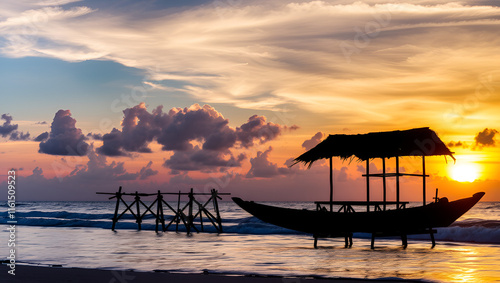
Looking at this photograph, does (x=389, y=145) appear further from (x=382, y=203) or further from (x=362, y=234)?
(x=362, y=234)

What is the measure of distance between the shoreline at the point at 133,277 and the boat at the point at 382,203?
28.4ft

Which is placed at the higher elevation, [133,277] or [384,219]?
[384,219]

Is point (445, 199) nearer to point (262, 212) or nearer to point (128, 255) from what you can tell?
point (262, 212)

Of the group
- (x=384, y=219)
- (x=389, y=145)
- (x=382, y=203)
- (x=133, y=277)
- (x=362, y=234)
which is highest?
(x=389, y=145)

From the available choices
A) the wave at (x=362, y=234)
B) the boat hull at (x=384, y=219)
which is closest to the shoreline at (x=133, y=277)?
the boat hull at (x=384, y=219)

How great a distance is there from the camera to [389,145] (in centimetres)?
2066

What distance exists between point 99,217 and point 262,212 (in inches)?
1876

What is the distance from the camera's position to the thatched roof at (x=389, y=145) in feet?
67.9

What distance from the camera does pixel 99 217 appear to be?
66000 mm

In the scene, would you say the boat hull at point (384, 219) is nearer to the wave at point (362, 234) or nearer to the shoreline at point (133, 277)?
the shoreline at point (133, 277)

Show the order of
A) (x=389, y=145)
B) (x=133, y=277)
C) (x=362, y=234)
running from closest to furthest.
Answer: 1. (x=133, y=277)
2. (x=389, y=145)
3. (x=362, y=234)

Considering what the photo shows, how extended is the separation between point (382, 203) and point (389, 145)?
2.53m

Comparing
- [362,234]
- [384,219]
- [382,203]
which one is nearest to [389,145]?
[382,203]

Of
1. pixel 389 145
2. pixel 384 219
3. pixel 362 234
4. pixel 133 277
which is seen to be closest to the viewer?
pixel 133 277
